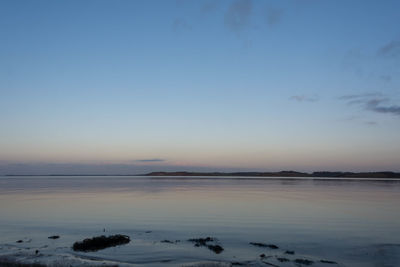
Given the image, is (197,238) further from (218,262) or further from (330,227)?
(330,227)

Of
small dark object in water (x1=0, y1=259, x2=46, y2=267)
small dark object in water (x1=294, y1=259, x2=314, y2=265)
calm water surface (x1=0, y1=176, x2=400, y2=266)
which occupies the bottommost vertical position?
calm water surface (x1=0, y1=176, x2=400, y2=266)

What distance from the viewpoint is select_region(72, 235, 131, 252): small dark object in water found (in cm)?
1761

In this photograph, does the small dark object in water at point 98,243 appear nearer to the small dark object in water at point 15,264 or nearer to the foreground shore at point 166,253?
the foreground shore at point 166,253

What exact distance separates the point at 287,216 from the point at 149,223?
44.3 feet

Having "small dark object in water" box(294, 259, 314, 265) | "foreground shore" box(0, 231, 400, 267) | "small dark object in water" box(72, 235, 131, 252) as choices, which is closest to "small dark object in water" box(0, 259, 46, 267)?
"foreground shore" box(0, 231, 400, 267)

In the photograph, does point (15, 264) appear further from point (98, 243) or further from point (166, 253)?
point (166, 253)

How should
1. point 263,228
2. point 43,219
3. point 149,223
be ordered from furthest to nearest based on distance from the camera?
point 43,219 → point 149,223 → point 263,228

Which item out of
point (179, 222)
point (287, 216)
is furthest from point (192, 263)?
point (287, 216)

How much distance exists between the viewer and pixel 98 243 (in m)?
18.4

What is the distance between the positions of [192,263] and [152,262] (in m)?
2.01

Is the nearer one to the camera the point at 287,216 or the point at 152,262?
the point at 152,262

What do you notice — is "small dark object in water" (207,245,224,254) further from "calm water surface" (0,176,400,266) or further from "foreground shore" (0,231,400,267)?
"calm water surface" (0,176,400,266)

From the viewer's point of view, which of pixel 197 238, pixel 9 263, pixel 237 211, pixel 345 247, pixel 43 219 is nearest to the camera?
pixel 9 263

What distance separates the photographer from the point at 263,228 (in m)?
24.9
